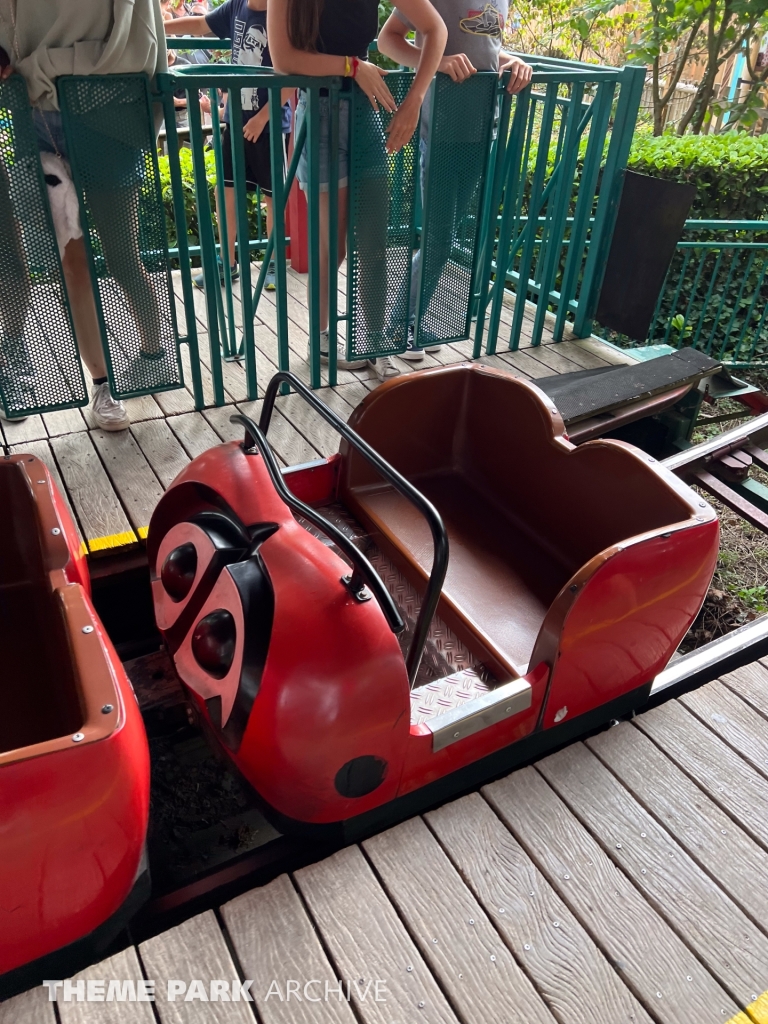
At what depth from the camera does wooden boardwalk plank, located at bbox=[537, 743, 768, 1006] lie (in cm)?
136

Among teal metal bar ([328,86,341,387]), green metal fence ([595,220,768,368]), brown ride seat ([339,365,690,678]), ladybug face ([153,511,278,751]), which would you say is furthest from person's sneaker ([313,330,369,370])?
green metal fence ([595,220,768,368])

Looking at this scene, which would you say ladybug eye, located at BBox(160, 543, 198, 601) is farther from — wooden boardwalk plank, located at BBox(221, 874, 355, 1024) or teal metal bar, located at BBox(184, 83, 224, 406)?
teal metal bar, located at BBox(184, 83, 224, 406)

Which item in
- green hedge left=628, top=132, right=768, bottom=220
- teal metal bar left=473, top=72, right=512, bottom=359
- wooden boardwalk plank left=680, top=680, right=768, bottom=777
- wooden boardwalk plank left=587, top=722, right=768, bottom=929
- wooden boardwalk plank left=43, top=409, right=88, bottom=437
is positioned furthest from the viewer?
green hedge left=628, top=132, right=768, bottom=220

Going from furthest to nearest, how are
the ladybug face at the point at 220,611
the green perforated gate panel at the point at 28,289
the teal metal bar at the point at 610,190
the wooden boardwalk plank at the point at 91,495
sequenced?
the teal metal bar at the point at 610,190, the wooden boardwalk plank at the point at 91,495, the green perforated gate panel at the point at 28,289, the ladybug face at the point at 220,611

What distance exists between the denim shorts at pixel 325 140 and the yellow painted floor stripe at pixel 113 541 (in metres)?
1.28

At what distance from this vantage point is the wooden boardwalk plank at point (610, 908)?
1.31 meters

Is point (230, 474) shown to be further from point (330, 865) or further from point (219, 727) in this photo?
point (330, 865)

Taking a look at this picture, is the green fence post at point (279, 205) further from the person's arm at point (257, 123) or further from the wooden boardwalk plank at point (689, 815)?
the wooden boardwalk plank at point (689, 815)

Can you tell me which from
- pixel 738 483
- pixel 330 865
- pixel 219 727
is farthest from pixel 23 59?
pixel 738 483

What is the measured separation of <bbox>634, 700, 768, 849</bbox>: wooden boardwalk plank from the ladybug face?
994 mm

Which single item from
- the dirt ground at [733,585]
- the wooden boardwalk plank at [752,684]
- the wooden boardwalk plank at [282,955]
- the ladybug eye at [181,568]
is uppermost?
the ladybug eye at [181,568]

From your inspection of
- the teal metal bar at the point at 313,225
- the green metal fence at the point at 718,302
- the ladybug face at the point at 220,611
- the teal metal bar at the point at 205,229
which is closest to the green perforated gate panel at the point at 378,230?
the teal metal bar at the point at 313,225

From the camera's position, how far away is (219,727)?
1422mm

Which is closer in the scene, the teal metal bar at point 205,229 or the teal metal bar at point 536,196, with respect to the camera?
the teal metal bar at point 205,229
